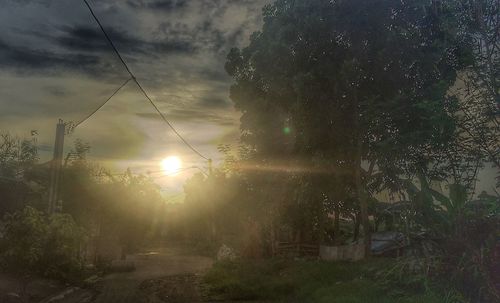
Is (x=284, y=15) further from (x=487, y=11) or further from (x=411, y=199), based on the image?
(x=411, y=199)

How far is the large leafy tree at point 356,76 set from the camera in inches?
737

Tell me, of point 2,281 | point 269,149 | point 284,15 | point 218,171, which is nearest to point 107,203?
point 218,171

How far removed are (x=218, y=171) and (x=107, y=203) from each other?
9047 millimetres

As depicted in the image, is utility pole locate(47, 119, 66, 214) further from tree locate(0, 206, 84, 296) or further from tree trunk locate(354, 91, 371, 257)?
tree trunk locate(354, 91, 371, 257)

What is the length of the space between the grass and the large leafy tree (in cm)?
390

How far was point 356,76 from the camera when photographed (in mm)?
20391

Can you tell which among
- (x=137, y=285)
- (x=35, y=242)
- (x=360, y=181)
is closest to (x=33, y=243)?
(x=35, y=242)

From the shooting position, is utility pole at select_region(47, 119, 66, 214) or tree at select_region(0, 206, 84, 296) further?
utility pole at select_region(47, 119, 66, 214)

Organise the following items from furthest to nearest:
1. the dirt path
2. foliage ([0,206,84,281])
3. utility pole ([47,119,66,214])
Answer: utility pole ([47,119,66,214])
the dirt path
foliage ([0,206,84,281])

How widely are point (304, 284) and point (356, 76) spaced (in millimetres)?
9120

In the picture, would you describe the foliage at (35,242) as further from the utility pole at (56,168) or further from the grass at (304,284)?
the grass at (304,284)

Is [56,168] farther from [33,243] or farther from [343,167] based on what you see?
[343,167]

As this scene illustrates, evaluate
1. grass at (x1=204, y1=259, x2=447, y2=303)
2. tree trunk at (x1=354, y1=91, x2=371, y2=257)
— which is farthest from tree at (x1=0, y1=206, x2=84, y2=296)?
tree trunk at (x1=354, y1=91, x2=371, y2=257)

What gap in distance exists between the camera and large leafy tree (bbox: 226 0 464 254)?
737 inches
